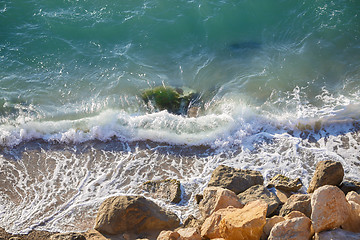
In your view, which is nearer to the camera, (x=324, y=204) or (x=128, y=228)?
(x=324, y=204)

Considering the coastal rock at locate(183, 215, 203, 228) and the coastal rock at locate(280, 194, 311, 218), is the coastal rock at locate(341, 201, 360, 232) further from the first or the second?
the coastal rock at locate(183, 215, 203, 228)

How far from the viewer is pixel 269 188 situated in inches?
301

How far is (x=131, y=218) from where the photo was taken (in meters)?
6.67

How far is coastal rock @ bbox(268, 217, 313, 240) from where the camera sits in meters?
5.34

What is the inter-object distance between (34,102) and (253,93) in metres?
6.42

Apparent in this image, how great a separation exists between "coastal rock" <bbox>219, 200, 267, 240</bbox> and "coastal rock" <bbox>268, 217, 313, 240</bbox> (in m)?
0.27

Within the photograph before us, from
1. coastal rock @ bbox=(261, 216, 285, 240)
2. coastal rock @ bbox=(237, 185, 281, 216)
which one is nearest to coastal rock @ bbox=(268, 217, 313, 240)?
coastal rock @ bbox=(261, 216, 285, 240)

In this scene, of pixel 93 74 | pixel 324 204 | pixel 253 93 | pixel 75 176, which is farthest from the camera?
pixel 93 74

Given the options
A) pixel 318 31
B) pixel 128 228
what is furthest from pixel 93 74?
pixel 318 31

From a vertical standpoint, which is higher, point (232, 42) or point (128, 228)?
point (232, 42)

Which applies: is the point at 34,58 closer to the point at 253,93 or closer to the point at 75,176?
the point at 75,176

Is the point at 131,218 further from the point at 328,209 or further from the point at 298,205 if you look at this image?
the point at 328,209

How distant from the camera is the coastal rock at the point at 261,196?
674 cm

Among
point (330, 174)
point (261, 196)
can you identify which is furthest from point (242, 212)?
point (330, 174)
